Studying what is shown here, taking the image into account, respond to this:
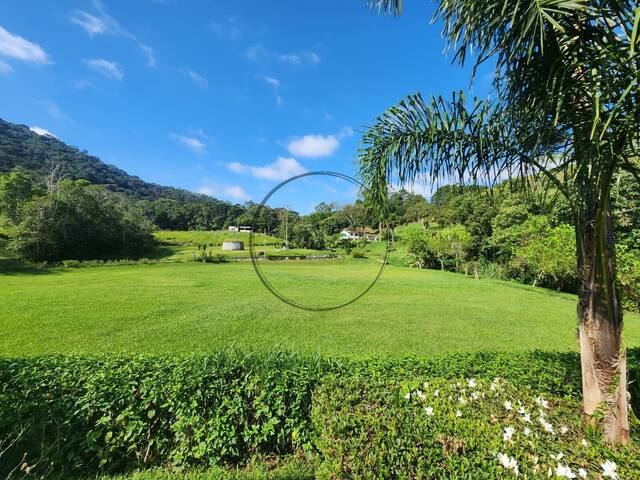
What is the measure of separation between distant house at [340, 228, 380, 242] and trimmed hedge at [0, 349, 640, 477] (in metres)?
2.68

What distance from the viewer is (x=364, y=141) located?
354 centimetres

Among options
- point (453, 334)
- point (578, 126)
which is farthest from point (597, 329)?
point (453, 334)

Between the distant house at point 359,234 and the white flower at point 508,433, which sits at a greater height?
the distant house at point 359,234

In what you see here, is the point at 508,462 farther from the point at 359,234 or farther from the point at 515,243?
the point at 515,243

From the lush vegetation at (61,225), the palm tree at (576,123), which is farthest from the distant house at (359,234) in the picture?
the lush vegetation at (61,225)

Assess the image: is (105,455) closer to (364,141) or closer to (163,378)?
(163,378)

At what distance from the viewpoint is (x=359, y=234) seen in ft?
17.9

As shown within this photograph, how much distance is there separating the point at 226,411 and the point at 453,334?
794 centimetres

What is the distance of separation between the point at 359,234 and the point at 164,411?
13.0 ft

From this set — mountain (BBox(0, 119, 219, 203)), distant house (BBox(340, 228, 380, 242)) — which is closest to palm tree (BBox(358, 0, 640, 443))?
distant house (BBox(340, 228, 380, 242))

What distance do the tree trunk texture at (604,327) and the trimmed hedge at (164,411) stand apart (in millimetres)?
724

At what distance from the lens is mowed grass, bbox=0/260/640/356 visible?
741cm

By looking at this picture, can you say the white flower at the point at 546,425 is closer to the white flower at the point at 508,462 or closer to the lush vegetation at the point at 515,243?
the white flower at the point at 508,462

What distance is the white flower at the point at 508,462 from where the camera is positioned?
1.78 metres
